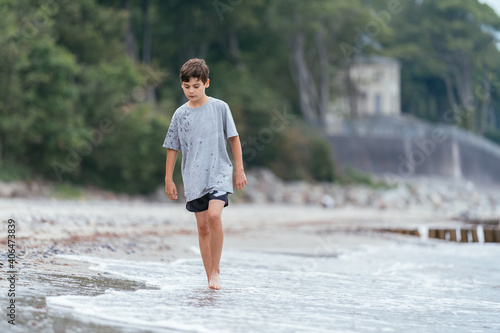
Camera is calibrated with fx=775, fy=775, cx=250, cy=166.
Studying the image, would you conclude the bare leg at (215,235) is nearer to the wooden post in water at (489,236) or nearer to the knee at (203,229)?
the knee at (203,229)

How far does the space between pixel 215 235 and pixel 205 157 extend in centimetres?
59

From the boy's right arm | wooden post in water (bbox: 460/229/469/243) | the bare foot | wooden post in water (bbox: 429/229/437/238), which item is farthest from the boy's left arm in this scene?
wooden post in water (bbox: 429/229/437/238)

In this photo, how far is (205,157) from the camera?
224 inches

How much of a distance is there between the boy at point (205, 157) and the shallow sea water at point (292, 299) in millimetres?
470

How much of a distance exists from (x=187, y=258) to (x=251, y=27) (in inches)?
1208

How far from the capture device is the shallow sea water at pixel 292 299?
4.50 meters


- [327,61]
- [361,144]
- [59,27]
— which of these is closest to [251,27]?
[327,61]

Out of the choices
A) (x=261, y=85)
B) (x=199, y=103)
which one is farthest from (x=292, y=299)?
(x=261, y=85)

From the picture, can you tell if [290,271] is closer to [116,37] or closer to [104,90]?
[104,90]

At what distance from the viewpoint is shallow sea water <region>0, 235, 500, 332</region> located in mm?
4496

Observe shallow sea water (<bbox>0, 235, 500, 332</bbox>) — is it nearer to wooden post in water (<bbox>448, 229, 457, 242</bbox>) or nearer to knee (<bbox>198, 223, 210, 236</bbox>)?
knee (<bbox>198, 223, 210, 236</bbox>)

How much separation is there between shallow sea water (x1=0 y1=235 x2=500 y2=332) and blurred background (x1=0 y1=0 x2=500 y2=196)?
561 inches

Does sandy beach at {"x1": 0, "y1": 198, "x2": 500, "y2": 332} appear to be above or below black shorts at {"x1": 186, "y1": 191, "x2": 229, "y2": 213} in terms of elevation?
below

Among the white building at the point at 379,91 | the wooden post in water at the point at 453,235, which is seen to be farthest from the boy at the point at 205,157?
the white building at the point at 379,91
